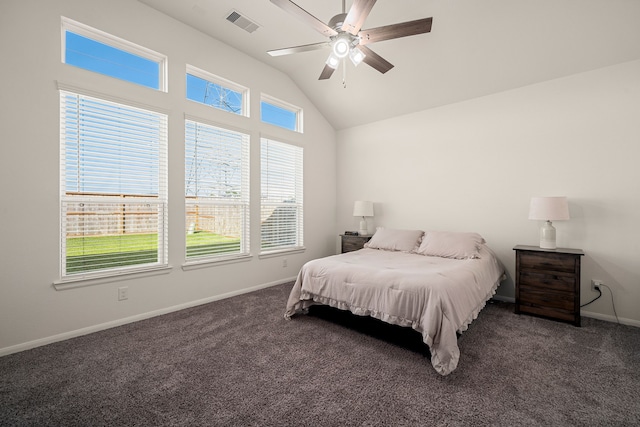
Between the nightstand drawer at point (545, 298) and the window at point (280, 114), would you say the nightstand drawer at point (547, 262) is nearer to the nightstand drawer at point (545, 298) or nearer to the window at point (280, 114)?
the nightstand drawer at point (545, 298)

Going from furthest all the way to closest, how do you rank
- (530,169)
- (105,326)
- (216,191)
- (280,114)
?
(280,114) → (216,191) → (530,169) → (105,326)

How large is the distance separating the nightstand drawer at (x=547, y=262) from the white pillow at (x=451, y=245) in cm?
47

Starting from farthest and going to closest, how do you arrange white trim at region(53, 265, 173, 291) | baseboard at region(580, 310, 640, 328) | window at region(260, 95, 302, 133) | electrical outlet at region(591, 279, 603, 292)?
window at region(260, 95, 302, 133) < electrical outlet at region(591, 279, 603, 292) < baseboard at region(580, 310, 640, 328) < white trim at region(53, 265, 173, 291)

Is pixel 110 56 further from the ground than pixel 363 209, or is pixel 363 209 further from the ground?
pixel 110 56

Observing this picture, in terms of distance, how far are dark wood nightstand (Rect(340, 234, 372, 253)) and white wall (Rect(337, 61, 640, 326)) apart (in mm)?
513

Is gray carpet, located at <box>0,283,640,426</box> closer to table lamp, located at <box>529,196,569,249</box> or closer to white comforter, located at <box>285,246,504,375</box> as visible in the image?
white comforter, located at <box>285,246,504,375</box>

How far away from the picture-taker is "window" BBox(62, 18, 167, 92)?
2.63m

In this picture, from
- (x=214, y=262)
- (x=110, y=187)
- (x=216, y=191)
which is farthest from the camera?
(x=216, y=191)

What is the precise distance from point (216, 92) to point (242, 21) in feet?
3.01

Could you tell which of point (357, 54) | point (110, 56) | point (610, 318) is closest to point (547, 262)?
point (610, 318)

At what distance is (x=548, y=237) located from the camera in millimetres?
3027

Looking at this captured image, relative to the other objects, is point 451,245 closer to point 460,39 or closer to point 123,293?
point 460,39

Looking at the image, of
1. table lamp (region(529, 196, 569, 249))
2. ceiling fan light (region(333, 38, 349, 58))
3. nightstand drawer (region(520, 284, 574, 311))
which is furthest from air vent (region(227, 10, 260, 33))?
nightstand drawer (region(520, 284, 574, 311))

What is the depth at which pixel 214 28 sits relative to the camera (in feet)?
11.2
